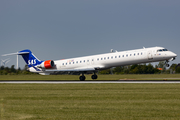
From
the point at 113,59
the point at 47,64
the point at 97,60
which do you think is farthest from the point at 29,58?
the point at 113,59

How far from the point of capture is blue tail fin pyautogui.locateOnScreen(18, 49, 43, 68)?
43.9m

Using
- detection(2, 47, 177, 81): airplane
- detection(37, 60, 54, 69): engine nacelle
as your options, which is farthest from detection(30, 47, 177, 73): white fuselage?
detection(37, 60, 54, 69): engine nacelle

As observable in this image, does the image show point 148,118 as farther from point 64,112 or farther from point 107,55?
point 107,55

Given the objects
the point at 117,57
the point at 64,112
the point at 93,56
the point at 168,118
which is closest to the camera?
the point at 168,118

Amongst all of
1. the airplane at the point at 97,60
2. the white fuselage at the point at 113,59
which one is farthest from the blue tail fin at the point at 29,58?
the white fuselage at the point at 113,59

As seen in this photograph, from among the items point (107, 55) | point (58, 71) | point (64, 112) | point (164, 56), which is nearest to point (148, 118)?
point (64, 112)

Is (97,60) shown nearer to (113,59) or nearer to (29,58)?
(113,59)

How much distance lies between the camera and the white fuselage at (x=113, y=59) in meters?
33.4

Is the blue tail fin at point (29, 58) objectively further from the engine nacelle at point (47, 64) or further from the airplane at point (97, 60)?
the engine nacelle at point (47, 64)

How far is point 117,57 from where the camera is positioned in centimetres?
3528

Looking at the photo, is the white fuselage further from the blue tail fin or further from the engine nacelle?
the blue tail fin

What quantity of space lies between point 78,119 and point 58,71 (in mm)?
30051

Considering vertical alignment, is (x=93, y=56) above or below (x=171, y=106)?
above

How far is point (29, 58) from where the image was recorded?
44312 millimetres
